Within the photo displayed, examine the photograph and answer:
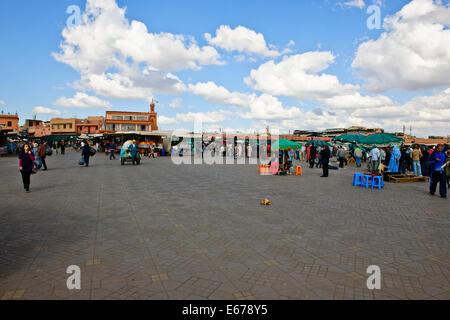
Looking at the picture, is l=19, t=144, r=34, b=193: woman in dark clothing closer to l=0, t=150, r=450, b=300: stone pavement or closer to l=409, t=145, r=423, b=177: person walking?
l=0, t=150, r=450, b=300: stone pavement

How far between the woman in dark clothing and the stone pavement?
2.77ft

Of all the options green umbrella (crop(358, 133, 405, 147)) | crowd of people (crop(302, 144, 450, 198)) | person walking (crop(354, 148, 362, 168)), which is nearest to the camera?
crowd of people (crop(302, 144, 450, 198))

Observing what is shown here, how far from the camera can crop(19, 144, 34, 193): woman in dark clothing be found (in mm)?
9719

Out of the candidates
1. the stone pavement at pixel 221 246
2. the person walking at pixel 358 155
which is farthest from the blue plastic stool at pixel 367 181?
the person walking at pixel 358 155

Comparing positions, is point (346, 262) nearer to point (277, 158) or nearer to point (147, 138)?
point (277, 158)

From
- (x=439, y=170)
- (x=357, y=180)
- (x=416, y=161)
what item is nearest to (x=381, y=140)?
(x=416, y=161)

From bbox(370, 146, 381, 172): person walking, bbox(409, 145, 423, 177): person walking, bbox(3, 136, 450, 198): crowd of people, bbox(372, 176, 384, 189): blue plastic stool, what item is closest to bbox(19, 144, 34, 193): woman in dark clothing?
bbox(3, 136, 450, 198): crowd of people

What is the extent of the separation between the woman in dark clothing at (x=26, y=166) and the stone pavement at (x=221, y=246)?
84 centimetres

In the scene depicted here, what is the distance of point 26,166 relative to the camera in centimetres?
980

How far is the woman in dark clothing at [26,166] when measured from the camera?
9719 millimetres

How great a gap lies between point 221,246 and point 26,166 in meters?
8.38

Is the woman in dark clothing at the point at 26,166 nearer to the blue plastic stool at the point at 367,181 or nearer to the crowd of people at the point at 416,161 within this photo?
the blue plastic stool at the point at 367,181
